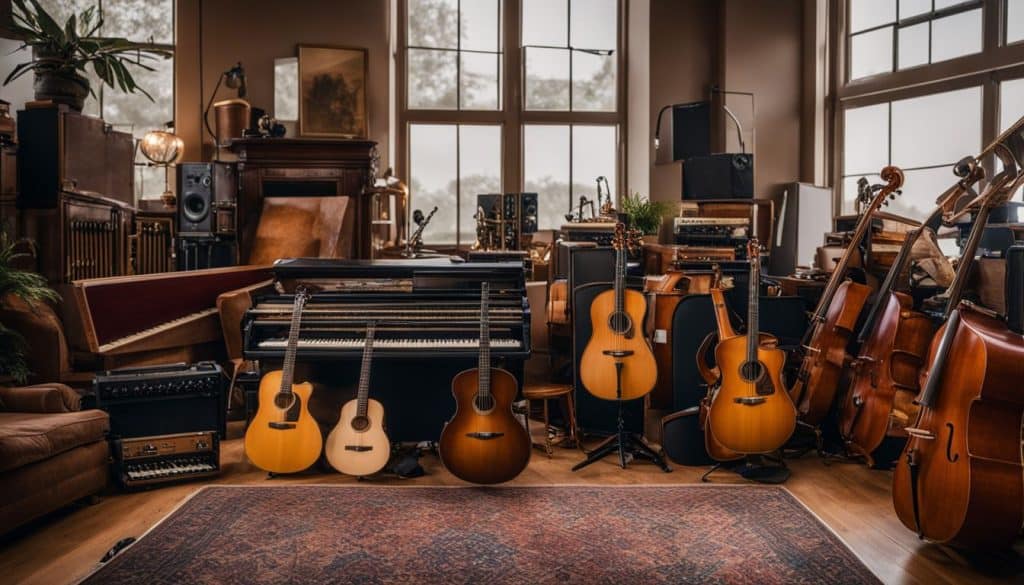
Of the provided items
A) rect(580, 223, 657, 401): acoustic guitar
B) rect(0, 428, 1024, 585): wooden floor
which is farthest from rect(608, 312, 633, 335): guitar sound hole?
rect(0, 428, 1024, 585): wooden floor

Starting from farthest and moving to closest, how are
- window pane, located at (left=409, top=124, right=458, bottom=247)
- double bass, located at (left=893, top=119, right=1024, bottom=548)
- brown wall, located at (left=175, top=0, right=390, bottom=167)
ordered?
window pane, located at (left=409, top=124, right=458, bottom=247) < brown wall, located at (left=175, top=0, right=390, bottom=167) < double bass, located at (left=893, top=119, right=1024, bottom=548)

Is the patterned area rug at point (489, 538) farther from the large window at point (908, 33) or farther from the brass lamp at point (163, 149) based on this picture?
the large window at point (908, 33)

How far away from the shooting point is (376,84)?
25.9 ft

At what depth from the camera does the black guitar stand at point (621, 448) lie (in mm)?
3945

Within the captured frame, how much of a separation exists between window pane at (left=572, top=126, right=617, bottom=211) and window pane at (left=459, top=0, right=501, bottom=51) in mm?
1337

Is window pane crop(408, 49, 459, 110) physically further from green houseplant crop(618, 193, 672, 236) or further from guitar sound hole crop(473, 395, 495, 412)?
guitar sound hole crop(473, 395, 495, 412)

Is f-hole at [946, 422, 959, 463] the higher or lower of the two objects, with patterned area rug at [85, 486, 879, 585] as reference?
higher

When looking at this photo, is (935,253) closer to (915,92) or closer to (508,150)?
(915,92)

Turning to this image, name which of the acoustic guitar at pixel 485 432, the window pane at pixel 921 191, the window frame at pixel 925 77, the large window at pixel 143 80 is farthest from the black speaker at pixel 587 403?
the large window at pixel 143 80

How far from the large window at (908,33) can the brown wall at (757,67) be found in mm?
621

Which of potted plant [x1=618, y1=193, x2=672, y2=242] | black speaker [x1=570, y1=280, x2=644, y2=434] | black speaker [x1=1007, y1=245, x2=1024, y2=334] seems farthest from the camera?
potted plant [x1=618, y1=193, x2=672, y2=242]

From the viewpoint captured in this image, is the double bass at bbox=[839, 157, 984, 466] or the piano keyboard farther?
the piano keyboard

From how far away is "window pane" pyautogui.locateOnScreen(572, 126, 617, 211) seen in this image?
8305mm

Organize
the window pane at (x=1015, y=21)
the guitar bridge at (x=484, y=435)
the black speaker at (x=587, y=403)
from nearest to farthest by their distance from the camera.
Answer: the guitar bridge at (x=484, y=435) → the black speaker at (x=587, y=403) → the window pane at (x=1015, y=21)
